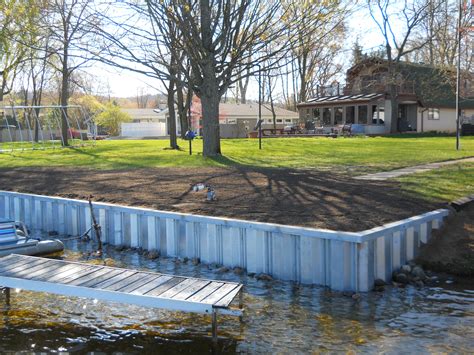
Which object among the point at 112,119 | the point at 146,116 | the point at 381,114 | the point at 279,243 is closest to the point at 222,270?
the point at 279,243

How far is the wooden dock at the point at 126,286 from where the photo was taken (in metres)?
6.27

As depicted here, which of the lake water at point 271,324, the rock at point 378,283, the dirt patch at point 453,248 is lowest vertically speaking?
the lake water at point 271,324

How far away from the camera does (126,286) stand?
269 inches

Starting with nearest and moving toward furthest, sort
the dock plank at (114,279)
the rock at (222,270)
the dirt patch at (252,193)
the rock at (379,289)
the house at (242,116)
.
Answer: the dock plank at (114,279)
the rock at (379,289)
the rock at (222,270)
the dirt patch at (252,193)
the house at (242,116)

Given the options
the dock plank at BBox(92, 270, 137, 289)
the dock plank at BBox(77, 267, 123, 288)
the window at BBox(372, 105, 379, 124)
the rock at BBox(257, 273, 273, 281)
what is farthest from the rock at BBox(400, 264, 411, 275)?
the window at BBox(372, 105, 379, 124)

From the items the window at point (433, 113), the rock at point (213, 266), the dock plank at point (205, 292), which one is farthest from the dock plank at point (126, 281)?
the window at point (433, 113)

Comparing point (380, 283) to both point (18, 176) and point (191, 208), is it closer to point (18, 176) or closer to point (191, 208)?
point (191, 208)

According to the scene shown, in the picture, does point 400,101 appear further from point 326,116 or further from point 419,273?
point 419,273

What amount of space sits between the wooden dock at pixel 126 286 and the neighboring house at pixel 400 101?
38.6 meters

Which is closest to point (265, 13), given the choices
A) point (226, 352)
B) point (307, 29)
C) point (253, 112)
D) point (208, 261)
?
point (307, 29)

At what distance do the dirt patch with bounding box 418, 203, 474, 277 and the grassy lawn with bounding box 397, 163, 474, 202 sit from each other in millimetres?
861

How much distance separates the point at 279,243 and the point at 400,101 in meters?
40.4

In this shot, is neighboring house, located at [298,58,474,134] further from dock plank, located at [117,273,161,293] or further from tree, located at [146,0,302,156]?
dock plank, located at [117,273,161,293]

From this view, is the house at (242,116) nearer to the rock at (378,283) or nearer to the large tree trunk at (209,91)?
the large tree trunk at (209,91)
